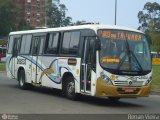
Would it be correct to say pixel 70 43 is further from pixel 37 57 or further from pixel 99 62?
pixel 37 57

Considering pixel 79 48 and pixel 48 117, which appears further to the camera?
pixel 79 48

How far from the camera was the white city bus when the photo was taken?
16.5 metres

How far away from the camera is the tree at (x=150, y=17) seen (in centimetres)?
10331

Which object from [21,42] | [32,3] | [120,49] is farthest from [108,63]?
[32,3]

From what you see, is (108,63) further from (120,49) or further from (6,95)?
(6,95)

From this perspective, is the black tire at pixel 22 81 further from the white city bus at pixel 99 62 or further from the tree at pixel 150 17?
the tree at pixel 150 17

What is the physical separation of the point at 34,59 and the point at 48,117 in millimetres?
8870

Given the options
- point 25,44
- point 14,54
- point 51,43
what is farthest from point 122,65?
point 14,54

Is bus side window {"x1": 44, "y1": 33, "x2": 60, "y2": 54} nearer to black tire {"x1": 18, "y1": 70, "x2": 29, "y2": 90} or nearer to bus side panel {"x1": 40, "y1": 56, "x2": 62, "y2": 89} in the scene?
bus side panel {"x1": 40, "y1": 56, "x2": 62, "y2": 89}

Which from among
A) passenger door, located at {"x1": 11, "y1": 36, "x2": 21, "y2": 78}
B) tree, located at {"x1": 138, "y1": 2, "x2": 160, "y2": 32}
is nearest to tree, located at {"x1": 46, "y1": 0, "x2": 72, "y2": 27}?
tree, located at {"x1": 138, "y1": 2, "x2": 160, "y2": 32}

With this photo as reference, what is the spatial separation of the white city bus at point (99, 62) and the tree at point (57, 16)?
100526 millimetres

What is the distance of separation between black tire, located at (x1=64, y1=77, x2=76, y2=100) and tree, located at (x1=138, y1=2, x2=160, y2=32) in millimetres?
82458

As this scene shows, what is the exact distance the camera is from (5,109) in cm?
1482

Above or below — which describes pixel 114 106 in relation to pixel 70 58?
below
